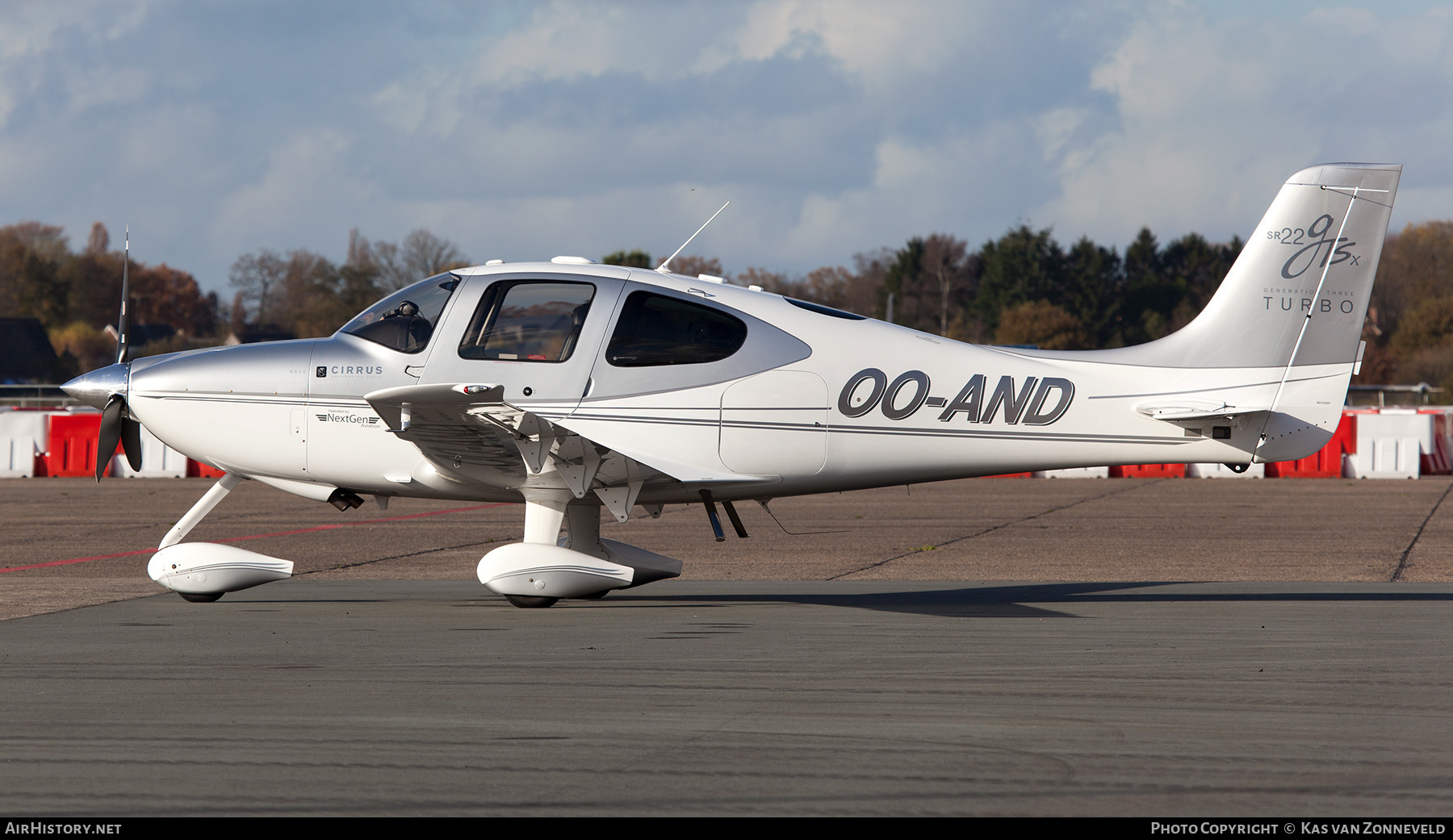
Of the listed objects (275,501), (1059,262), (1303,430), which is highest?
(1059,262)

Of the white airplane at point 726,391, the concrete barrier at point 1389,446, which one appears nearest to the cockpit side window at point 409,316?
the white airplane at point 726,391

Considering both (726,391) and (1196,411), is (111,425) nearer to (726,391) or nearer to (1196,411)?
(726,391)

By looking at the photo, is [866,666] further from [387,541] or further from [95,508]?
[95,508]

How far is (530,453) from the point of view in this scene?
8867 millimetres

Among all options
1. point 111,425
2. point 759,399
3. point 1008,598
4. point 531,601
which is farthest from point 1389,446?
point 111,425

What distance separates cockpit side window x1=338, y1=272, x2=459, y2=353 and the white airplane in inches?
0.6

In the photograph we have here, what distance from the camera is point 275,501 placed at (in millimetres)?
21766

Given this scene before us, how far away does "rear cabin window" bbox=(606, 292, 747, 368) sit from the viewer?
9258 millimetres

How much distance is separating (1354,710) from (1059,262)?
322 feet

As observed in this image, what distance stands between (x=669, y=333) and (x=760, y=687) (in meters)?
3.40

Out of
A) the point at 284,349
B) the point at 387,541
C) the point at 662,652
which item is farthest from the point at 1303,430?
the point at 387,541

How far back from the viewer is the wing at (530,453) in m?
8.42

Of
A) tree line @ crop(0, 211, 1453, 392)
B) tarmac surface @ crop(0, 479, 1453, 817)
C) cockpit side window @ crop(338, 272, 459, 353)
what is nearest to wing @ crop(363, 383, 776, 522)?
cockpit side window @ crop(338, 272, 459, 353)

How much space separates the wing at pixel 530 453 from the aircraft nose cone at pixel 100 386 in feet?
8.01
